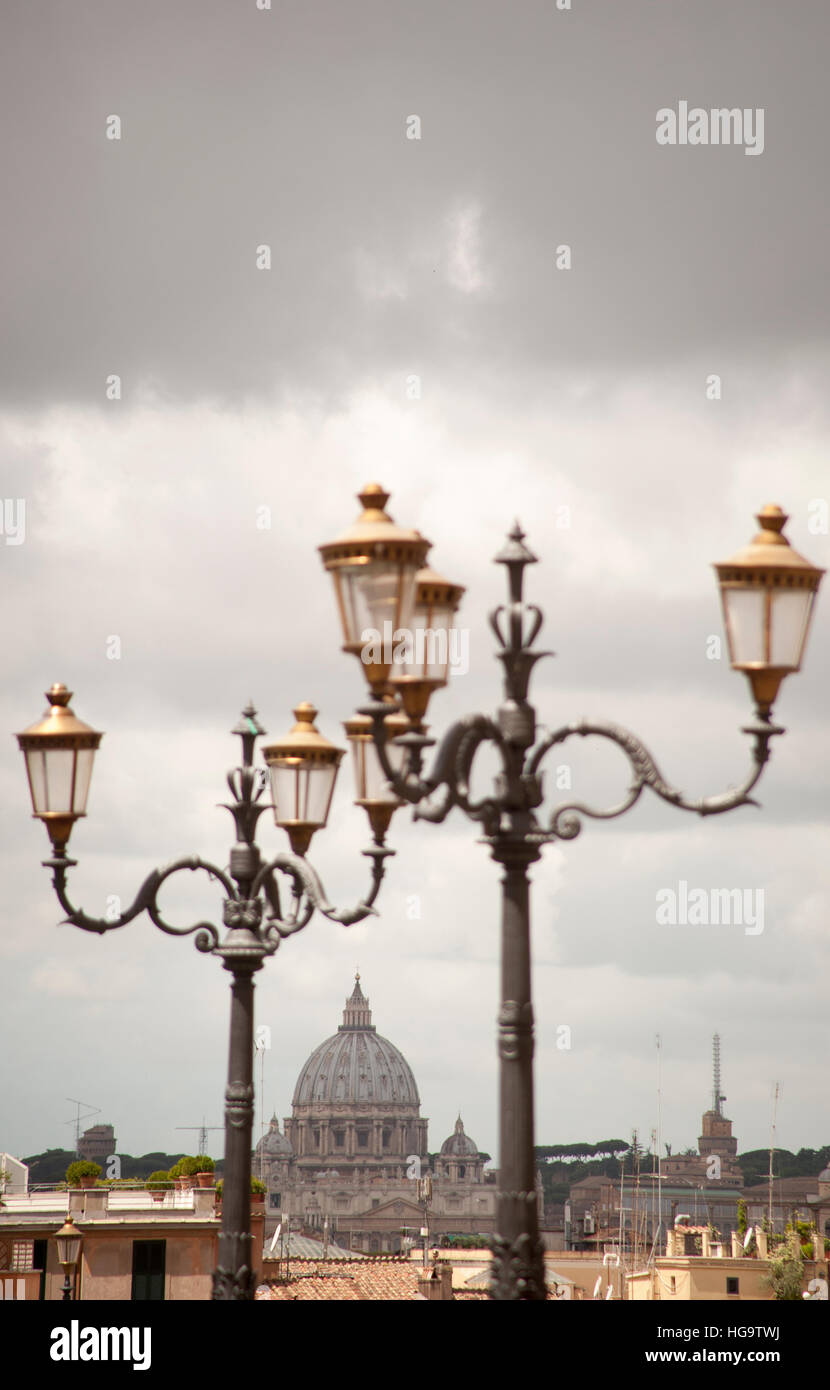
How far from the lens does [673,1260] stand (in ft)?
190

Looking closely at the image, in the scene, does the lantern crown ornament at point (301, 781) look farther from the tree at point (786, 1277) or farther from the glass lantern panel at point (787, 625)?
the tree at point (786, 1277)

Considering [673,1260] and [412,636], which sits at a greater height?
[412,636]

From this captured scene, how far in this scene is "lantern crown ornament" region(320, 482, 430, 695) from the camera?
26.7 ft

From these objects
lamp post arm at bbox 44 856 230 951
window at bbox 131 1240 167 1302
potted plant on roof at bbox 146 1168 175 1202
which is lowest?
window at bbox 131 1240 167 1302

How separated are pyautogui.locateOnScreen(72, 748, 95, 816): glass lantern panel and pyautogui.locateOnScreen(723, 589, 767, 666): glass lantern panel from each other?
4080 mm

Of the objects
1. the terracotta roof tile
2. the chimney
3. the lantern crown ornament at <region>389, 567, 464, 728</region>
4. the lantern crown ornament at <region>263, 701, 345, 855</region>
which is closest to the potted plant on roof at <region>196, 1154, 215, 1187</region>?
the terracotta roof tile

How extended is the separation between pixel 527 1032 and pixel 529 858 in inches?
27.8

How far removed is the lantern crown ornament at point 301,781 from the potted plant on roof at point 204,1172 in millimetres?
32104

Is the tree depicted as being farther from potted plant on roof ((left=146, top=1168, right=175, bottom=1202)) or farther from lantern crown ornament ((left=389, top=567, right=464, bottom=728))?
lantern crown ornament ((left=389, top=567, right=464, bottom=728))

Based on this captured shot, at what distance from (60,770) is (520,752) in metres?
3.37
